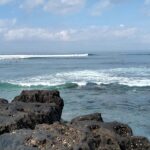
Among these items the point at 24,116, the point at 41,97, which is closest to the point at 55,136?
the point at 24,116

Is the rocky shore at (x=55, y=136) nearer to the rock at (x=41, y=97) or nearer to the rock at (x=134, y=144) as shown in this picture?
the rock at (x=134, y=144)

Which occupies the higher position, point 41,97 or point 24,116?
point 24,116

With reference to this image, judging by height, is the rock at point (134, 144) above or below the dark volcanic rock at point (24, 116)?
below

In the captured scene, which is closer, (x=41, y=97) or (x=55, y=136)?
(x=55, y=136)

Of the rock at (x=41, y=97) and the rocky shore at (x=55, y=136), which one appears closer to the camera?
the rocky shore at (x=55, y=136)

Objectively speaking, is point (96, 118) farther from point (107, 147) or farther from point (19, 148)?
point (19, 148)

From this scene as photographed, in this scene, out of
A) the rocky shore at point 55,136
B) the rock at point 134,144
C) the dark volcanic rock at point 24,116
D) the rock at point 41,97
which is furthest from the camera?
the rock at point 41,97

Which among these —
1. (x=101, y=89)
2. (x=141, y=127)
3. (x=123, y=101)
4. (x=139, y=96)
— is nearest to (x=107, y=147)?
(x=141, y=127)

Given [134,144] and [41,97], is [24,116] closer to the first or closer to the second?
[134,144]

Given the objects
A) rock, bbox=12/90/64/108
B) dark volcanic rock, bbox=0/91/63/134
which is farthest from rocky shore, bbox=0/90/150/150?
rock, bbox=12/90/64/108

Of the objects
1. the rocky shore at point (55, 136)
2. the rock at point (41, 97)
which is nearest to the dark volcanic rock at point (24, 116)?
the rocky shore at point (55, 136)

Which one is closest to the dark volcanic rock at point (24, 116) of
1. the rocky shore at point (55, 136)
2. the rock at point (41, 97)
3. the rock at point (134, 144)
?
the rocky shore at point (55, 136)

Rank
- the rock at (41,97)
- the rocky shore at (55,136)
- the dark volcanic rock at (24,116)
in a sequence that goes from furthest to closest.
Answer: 1. the rock at (41,97)
2. the dark volcanic rock at (24,116)
3. the rocky shore at (55,136)

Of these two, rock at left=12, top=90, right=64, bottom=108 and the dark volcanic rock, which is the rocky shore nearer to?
the dark volcanic rock
